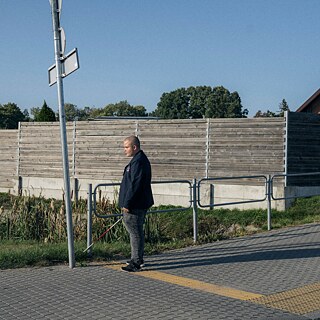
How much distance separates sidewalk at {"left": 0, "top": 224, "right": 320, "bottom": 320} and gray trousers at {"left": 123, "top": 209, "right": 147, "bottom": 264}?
24 cm

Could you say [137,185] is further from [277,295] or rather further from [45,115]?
[45,115]

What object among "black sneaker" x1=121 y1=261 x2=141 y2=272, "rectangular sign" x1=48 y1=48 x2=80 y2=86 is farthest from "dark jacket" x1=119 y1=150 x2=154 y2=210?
"rectangular sign" x1=48 y1=48 x2=80 y2=86

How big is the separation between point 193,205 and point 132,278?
3.69m

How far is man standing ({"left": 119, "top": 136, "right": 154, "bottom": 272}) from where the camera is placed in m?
8.03

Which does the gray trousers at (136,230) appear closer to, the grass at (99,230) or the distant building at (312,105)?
the grass at (99,230)

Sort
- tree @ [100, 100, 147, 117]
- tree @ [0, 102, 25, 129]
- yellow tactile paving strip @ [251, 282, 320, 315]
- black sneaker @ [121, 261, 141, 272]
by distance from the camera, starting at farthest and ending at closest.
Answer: tree @ [100, 100, 147, 117] < tree @ [0, 102, 25, 129] < black sneaker @ [121, 261, 141, 272] < yellow tactile paving strip @ [251, 282, 320, 315]

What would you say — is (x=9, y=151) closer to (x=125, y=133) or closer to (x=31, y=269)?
(x=125, y=133)

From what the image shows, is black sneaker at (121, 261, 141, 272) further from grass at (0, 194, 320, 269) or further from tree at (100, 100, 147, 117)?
tree at (100, 100, 147, 117)

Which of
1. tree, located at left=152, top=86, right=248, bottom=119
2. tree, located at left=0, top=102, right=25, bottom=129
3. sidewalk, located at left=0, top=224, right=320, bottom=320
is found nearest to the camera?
sidewalk, located at left=0, top=224, right=320, bottom=320

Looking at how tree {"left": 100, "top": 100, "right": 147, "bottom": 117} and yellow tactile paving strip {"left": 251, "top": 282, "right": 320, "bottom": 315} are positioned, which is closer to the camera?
yellow tactile paving strip {"left": 251, "top": 282, "right": 320, "bottom": 315}

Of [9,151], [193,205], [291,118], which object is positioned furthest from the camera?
[9,151]

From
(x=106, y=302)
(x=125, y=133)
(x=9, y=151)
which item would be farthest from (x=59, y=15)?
(x=9, y=151)

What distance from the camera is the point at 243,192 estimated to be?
17.1m

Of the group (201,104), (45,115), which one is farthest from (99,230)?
(201,104)
